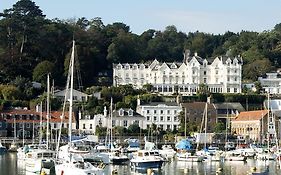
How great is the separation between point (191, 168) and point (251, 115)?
34515mm

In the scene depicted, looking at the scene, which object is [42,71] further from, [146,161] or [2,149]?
[146,161]

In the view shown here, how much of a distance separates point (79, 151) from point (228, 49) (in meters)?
83.5

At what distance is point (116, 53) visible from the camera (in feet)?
366

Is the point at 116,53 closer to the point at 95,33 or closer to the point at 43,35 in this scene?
the point at 95,33

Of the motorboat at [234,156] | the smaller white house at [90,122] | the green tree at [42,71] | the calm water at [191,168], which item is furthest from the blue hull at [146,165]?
the green tree at [42,71]

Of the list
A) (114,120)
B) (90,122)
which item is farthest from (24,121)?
(114,120)

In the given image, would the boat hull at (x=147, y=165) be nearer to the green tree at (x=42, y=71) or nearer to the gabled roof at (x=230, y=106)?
the gabled roof at (x=230, y=106)

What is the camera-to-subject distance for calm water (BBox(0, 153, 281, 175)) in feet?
159

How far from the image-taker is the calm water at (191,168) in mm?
48594

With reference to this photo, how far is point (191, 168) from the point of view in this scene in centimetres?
5350

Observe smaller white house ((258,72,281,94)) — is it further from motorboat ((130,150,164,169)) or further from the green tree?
motorboat ((130,150,164,169))

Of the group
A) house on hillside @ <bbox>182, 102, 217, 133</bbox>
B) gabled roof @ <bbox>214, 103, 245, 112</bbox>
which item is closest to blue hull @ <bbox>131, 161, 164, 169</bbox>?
house on hillside @ <bbox>182, 102, 217, 133</bbox>

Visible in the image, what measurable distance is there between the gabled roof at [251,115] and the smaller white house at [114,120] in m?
12.3

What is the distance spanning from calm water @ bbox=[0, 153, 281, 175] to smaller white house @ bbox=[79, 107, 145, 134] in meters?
21.9
